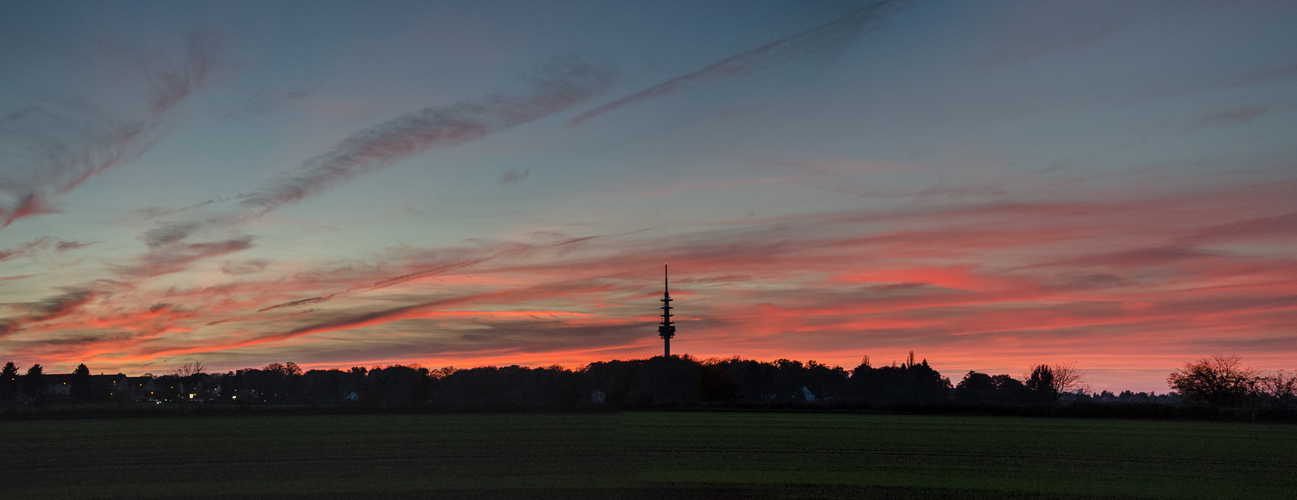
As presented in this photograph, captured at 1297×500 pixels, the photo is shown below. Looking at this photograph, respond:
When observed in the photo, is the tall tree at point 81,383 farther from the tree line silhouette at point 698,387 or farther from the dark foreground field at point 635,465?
the dark foreground field at point 635,465

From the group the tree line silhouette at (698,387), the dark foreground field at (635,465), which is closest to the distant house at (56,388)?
the tree line silhouette at (698,387)

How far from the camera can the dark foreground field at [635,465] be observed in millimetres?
20156

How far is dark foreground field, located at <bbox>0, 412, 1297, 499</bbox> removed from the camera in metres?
20.2

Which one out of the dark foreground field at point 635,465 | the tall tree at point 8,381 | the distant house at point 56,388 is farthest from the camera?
the distant house at point 56,388

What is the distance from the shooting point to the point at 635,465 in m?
25.4

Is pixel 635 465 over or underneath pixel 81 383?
underneath

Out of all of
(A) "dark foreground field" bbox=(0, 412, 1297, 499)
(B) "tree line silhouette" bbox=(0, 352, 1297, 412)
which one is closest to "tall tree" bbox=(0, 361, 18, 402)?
(B) "tree line silhouette" bbox=(0, 352, 1297, 412)

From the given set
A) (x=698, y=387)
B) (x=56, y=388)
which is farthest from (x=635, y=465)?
(x=56, y=388)

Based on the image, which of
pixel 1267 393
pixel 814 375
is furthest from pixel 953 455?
pixel 814 375

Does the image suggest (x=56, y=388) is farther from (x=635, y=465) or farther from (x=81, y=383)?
(x=635, y=465)

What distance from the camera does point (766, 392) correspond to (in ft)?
568

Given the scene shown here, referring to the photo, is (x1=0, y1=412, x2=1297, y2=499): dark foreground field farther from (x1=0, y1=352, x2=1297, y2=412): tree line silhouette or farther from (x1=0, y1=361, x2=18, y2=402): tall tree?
(x1=0, y1=361, x2=18, y2=402): tall tree

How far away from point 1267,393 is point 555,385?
113m

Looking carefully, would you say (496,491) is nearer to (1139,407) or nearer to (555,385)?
(1139,407)
